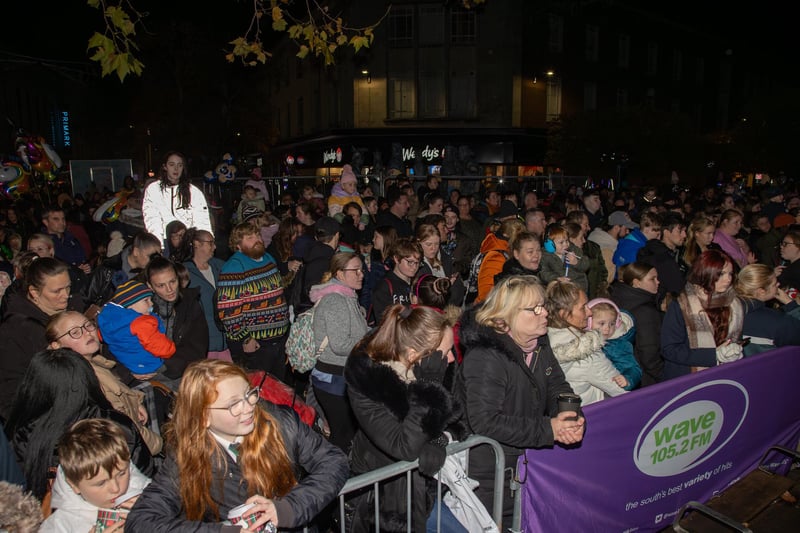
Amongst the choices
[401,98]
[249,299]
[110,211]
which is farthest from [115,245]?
[401,98]

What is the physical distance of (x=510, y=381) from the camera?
3.41m

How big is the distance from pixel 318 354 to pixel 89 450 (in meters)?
2.13

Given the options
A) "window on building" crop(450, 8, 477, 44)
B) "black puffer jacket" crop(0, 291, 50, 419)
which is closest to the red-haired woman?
"black puffer jacket" crop(0, 291, 50, 419)

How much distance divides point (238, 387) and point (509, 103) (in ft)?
→ 90.7

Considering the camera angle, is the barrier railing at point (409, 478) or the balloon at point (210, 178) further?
the balloon at point (210, 178)

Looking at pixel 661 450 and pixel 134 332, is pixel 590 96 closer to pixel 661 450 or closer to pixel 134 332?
pixel 661 450

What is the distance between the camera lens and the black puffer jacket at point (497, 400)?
328 cm

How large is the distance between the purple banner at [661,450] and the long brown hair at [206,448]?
5.63 ft

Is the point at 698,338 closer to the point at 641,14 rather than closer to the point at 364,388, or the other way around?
the point at 364,388

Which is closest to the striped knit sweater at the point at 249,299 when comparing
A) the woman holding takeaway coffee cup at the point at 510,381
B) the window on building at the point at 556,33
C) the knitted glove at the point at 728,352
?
the woman holding takeaway coffee cup at the point at 510,381

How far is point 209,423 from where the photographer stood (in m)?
2.58

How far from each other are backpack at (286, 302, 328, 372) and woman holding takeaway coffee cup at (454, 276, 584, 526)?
143cm

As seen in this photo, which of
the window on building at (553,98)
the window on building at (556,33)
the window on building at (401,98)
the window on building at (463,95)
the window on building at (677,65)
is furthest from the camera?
the window on building at (677,65)

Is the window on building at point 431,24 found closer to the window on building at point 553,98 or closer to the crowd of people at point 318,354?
the window on building at point 553,98
